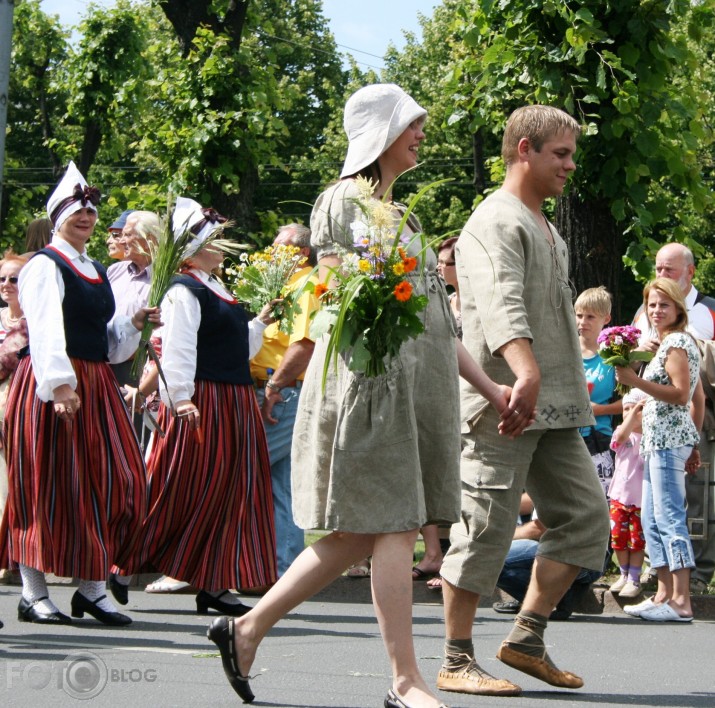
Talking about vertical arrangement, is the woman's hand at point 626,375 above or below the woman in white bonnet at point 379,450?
above

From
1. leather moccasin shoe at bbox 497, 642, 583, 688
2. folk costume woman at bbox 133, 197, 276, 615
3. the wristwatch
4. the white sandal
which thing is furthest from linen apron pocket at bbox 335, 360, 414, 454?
the white sandal

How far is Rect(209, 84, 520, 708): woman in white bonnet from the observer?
4.52 meters

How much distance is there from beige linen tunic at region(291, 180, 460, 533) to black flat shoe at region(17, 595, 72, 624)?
2.60 metres

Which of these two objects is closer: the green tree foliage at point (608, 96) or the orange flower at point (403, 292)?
the orange flower at point (403, 292)

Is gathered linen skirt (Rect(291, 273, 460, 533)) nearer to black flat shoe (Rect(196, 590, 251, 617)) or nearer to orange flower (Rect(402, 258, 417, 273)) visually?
orange flower (Rect(402, 258, 417, 273))

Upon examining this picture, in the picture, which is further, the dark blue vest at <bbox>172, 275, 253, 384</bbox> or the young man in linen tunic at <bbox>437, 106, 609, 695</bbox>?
the dark blue vest at <bbox>172, 275, 253, 384</bbox>

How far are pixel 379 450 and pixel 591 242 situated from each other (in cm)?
637

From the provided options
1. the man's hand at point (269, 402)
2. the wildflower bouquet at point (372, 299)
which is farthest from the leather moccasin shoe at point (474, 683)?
the man's hand at point (269, 402)

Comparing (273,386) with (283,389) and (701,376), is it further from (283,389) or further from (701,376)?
(701,376)

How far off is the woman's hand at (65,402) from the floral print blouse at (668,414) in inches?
127

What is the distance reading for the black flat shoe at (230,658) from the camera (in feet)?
15.3

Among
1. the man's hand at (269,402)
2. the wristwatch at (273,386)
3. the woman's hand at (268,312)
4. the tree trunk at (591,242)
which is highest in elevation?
the tree trunk at (591,242)

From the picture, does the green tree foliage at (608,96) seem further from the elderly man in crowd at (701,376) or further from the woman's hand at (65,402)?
the woman's hand at (65,402)

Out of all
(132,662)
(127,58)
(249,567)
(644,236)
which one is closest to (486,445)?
(132,662)
